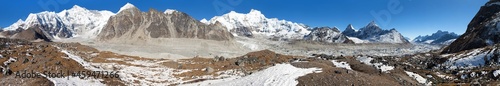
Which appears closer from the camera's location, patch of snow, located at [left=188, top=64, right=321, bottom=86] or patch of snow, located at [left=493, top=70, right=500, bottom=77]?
patch of snow, located at [left=188, top=64, right=321, bottom=86]

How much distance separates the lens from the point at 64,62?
4438 centimetres

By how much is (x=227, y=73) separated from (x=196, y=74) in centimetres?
486

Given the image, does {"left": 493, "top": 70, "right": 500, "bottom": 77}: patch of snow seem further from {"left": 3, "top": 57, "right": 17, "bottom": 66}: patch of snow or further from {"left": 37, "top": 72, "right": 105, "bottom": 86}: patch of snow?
{"left": 3, "top": 57, "right": 17, "bottom": 66}: patch of snow

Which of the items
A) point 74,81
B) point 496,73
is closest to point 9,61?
point 74,81

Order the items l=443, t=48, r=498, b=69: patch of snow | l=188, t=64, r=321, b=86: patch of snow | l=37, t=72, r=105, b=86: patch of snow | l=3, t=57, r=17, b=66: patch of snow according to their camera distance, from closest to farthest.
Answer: l=37, t=72, r=105, b=86: patch of snow
l=188, t=64, r=321, b=86: patch of snow
l=3, t=57, r=17, b=66: patch of snow
l=443, t=48, r=498, b=69: patch of snow

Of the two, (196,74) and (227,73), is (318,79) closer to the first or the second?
(227,73)

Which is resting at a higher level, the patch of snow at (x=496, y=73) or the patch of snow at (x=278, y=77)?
the patch of snow at (x=278, y=77)

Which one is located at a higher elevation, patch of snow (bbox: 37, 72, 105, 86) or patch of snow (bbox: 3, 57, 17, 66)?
patch of snow (bbox: 3, 57, 17, 66)

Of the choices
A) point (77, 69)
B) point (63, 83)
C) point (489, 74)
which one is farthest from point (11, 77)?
point (489, 74)

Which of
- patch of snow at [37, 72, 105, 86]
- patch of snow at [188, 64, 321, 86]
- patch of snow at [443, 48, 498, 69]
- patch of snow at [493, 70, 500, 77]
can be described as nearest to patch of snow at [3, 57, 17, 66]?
patch of snow at [37, 72, 105, 86]

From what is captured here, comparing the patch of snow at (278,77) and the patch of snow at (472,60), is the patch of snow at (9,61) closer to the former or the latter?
the patch of snow at (278,77)

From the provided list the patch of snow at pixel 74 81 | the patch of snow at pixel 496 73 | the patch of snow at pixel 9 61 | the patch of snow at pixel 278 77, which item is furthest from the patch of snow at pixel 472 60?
the patch of snow at pixel 9 61

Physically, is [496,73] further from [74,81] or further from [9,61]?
[9,61]

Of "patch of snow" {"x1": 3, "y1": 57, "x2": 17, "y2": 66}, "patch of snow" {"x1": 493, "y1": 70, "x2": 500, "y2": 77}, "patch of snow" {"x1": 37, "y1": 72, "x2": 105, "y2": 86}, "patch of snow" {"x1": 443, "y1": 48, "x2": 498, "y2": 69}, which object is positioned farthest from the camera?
"patch of snow" {"x1": 443, "y1": 48, "x2": 498, "y2": 69}
